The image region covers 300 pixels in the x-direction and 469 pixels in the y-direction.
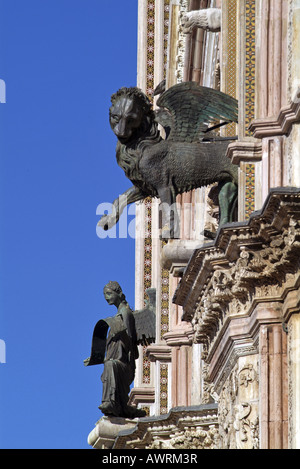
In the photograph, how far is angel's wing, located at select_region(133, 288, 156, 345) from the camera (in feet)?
97.3

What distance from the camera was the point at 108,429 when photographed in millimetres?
28406

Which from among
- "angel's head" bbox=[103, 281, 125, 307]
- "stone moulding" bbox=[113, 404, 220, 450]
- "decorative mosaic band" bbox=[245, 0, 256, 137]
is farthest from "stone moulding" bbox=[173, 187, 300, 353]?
"angel's head" bbox=[103, 281, 125, 307]

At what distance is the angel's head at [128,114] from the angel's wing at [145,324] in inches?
327

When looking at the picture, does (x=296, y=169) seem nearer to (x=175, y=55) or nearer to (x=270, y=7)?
(x=270, y=7)

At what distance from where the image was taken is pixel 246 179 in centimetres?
1969

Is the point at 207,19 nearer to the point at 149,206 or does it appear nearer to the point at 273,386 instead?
the point at 273,386

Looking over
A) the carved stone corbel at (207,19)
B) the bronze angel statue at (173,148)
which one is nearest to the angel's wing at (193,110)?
the bronze angel statue at (173,148)

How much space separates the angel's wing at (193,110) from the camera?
70.8 feet

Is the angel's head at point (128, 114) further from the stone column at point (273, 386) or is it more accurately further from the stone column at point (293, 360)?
the stone column at point (293, 360)

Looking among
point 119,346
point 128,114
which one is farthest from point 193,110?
point 119,346

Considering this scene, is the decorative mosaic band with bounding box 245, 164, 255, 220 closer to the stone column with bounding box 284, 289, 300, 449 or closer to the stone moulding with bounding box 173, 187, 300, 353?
the stone moulding with bounding box 173, 187, 300, 353

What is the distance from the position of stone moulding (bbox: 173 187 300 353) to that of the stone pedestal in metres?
8.41

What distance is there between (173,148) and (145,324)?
8704 millimetres
